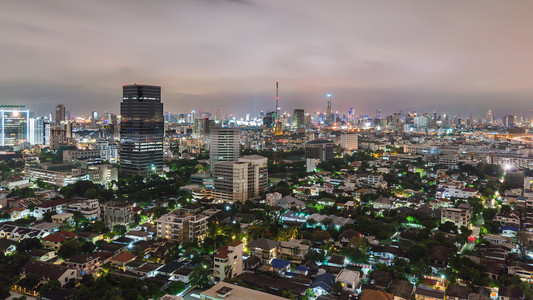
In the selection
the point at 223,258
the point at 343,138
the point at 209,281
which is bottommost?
the point at 209,281

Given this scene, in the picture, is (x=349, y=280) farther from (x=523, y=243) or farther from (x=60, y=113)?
(x=60, y=113)

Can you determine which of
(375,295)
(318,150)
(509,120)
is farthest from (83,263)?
(509,120)

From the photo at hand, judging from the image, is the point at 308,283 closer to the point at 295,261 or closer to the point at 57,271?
the point at 295,261

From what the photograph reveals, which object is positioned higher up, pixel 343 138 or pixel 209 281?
pixel 343 138

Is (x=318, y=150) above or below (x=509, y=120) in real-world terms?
below

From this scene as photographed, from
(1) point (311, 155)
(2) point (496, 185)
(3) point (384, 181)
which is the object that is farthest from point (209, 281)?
(1) point (311, 155)

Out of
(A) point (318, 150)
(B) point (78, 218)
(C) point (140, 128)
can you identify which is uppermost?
(C) point (140, 128)

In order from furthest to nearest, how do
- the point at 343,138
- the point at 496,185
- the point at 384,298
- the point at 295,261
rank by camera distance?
the point at 343,138 < the point at 496,185 < the point at 295,261 < the point at 384,298
